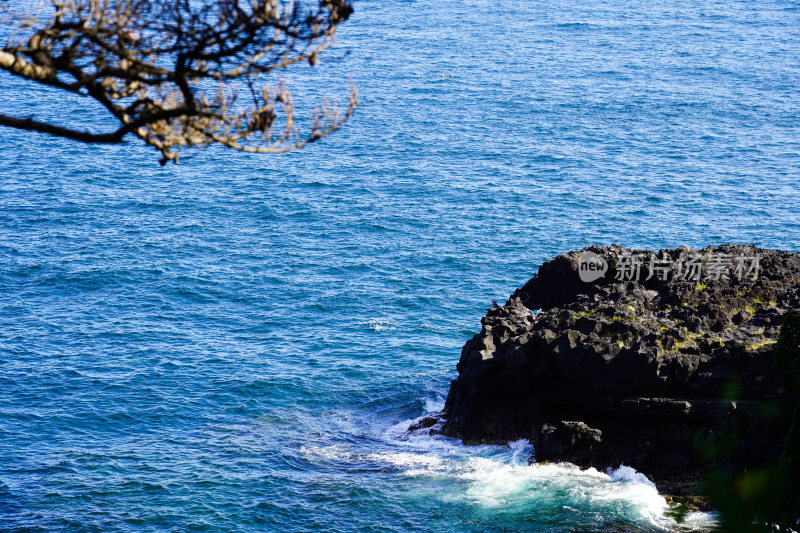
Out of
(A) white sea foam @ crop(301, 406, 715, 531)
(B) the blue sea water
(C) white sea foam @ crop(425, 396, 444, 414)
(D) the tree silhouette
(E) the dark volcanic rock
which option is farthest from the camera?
(C) white sea foam @ crop(425, 396, 444, 414)

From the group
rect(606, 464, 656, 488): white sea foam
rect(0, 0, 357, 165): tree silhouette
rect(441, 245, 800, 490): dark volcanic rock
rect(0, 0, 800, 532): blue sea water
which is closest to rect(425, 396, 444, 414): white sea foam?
rect(0, 0, 800, 532): blue sea water

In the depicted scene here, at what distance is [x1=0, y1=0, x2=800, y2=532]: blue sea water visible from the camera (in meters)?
47.6

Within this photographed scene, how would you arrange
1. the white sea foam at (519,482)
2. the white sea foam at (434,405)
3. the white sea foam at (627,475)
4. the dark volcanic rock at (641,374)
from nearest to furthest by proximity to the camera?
the white sea foam at (519,482) < the dark volcanic rock at (641,374) < the white sea foam at (627,475) < the white sea foam at (434,405)

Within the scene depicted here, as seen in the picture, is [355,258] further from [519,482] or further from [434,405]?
[519,482]

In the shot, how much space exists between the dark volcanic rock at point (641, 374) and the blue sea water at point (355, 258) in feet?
5.93

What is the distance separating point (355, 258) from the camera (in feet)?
271

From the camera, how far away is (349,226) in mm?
89062

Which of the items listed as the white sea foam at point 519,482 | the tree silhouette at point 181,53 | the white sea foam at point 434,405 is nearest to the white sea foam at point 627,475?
the white sea foam at point 519,482

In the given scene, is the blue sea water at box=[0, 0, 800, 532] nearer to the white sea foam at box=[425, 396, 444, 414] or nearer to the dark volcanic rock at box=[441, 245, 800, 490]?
the white sea foam at box=[425, 396, 444, 414]

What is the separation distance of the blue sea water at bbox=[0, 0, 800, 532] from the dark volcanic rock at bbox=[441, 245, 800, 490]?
1.81m

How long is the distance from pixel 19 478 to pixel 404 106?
81.3 meters

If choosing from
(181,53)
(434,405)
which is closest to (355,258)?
(434,405)

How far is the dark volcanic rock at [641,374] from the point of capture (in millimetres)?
45000

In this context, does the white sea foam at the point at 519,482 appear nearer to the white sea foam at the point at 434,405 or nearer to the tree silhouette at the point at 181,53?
the white sea foam at the point at 434,405
